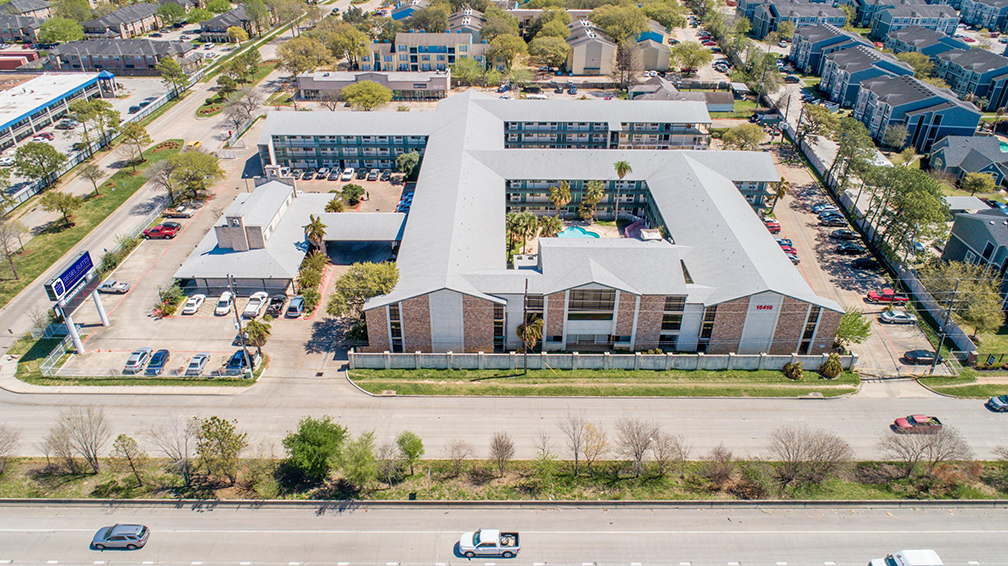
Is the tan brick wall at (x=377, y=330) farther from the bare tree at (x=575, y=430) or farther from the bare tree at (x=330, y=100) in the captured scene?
the bare tree at (x=330, y=100)

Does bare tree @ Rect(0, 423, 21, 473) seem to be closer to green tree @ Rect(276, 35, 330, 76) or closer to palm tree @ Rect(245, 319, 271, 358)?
palm tree @ Rect(245, 319, 271, 358)

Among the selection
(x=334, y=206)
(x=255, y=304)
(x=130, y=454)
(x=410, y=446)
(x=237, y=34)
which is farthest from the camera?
(x=237, y=34)

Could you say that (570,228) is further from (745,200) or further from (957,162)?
(957,162)

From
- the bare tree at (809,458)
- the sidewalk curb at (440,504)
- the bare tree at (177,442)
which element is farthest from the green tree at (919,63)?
the bare tree at (177,442)

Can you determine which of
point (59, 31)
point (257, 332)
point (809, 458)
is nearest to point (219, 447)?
point (257, 332)

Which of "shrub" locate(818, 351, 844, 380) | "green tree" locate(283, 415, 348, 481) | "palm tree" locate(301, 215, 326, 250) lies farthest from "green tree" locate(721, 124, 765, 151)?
"green tree" locate(283, 415, 348, 481)

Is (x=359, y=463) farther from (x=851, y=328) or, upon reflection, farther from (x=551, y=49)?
(x=551, y=49)

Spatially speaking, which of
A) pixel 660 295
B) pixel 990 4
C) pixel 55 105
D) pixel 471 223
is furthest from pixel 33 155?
pixel 990 4
